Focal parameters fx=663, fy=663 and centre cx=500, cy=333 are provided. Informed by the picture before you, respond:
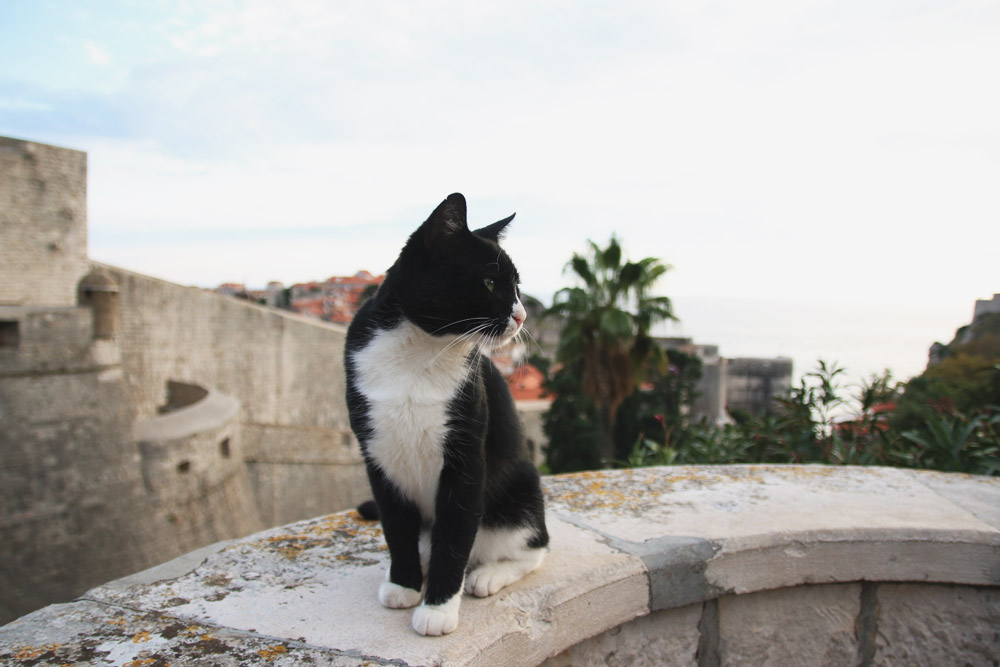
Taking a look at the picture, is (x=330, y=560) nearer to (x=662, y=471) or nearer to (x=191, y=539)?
(x=662, y=471)

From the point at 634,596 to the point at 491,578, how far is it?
390 millimetres

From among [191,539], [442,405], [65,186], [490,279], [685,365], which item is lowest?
[191,539]

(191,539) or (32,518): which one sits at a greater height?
(32,518)

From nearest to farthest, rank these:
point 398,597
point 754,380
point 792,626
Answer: point 398,597 → point 792,626 → point 754,380

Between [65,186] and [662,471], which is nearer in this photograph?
[662,471]

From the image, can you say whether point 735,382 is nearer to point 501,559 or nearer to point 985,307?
point 985,307

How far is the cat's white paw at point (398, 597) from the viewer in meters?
1.62

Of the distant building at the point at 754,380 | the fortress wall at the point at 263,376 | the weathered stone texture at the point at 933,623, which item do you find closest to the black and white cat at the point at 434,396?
the weathered stone texture at the point at 933,623

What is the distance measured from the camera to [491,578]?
5.57 feet

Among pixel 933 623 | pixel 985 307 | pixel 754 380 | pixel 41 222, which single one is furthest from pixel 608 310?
pixel 933 623

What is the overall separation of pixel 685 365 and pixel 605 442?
438 centimetres

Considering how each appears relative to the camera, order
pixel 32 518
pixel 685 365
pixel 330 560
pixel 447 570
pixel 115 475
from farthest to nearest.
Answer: pixel 685 365 < pixel 115 475 < pixel 32 518 < pixel 330 560 < pixel 447 570

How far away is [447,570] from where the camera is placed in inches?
61.4

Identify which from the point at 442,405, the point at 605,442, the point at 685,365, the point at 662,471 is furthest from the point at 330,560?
the point at 685,365
